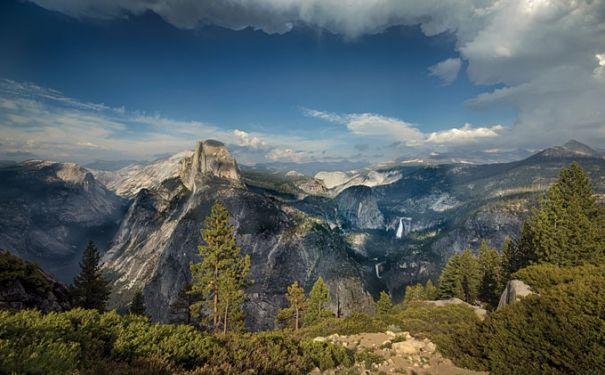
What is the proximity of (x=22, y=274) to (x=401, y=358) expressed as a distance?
27.5 m

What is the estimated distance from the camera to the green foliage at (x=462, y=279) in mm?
68188

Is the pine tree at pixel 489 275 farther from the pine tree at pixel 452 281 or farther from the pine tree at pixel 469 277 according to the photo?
the pine tree at pixel 452 281

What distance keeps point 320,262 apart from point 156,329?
160m

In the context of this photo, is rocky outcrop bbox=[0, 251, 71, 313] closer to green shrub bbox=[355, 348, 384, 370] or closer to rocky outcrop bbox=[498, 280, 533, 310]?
green shrub bbox=[355, 348, 384, 370]

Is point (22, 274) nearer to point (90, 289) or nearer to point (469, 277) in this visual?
point (90, 289)

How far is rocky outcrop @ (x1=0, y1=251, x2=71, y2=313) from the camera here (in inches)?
763

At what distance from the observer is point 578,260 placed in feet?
121

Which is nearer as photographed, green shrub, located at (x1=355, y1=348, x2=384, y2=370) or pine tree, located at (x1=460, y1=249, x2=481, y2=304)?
green shrub, located at (x1=355, y1=348, x2=384, y2=370)

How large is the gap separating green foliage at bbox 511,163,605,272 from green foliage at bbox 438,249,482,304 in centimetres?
2674

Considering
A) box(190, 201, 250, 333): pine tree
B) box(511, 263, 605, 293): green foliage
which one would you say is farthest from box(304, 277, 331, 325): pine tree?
box(511, 263, 605, 293): green foliage

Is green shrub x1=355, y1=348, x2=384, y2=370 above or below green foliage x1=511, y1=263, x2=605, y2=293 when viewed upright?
below

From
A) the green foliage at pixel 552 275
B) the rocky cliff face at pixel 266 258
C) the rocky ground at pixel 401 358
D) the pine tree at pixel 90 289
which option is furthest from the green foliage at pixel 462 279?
the rocky cliff face at pixel 266 258

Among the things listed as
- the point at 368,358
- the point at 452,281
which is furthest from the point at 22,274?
the point at 452,281

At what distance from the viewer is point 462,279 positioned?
7119 centimetres
